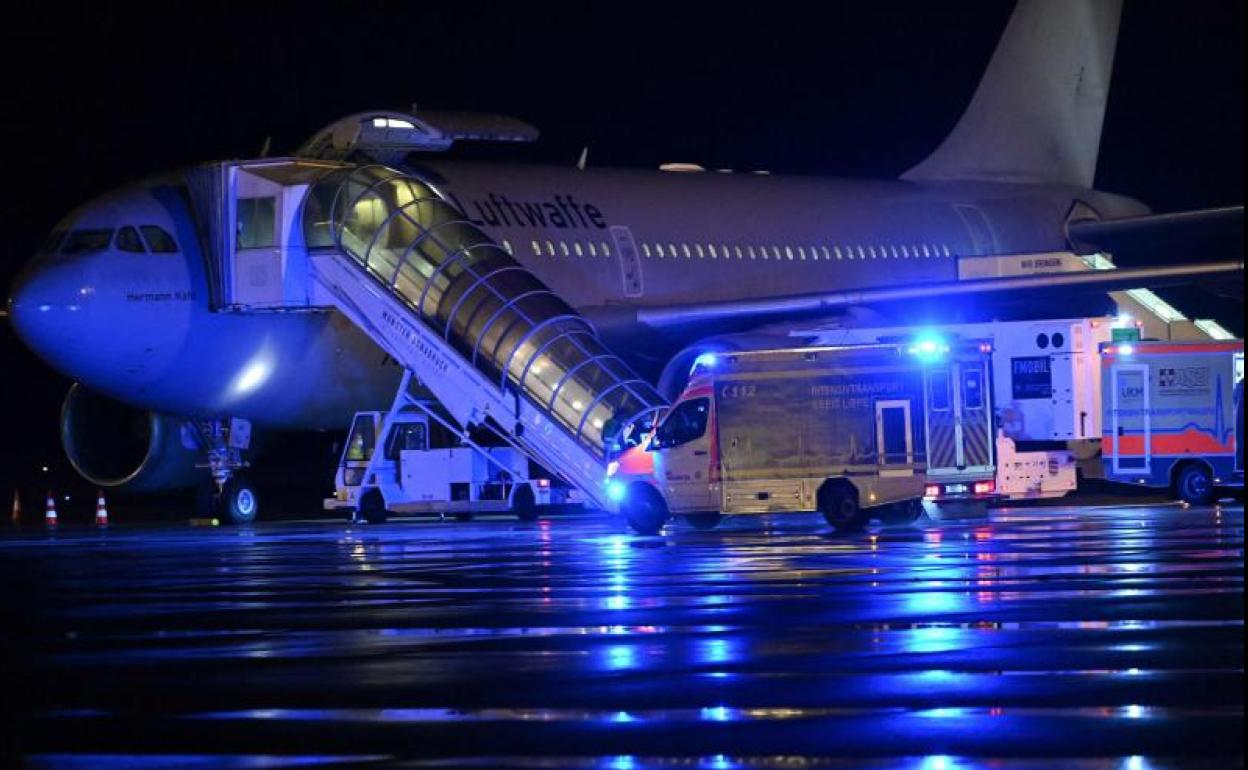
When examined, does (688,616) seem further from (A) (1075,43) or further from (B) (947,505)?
(A) (1075,43)

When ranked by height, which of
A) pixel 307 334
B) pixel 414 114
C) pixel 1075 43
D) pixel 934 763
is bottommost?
pixel 934 763

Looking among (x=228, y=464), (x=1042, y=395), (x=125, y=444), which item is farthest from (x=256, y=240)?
(x=1042, y=395)

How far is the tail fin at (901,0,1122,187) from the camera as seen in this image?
136 ft

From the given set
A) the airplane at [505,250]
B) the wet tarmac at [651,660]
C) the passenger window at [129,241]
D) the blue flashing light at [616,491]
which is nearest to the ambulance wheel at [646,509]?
the blue flashing light at [616,491]

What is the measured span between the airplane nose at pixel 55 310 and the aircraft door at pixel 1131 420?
38.3 feet

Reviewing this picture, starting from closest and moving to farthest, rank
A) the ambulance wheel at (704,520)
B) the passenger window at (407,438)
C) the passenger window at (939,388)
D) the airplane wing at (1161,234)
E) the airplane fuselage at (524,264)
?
the passenger window at (939,388) → the ambulance wheel at (704,520) → the airplane fuselage at (524,264) → the passenger window at (407,438) → the airplane wing at (1161,234)

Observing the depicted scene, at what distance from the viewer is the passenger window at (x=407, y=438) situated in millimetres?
28734

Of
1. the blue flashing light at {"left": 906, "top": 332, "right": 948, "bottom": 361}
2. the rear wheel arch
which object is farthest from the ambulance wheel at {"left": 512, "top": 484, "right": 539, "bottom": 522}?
the rear wheel arch

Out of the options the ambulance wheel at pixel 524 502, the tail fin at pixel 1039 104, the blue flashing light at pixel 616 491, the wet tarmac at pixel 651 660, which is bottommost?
the wet tarmac at pixel 651 660

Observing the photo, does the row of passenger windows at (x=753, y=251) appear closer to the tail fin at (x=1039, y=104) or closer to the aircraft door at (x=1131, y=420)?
the tail fin at (x=1039, y=104)

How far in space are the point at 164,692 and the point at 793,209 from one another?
2594 centimetres

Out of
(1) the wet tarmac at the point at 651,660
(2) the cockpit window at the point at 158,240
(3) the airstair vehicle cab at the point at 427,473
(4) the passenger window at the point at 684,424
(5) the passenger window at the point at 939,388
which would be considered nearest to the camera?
(1) the wet tarmac at the point at 651,660

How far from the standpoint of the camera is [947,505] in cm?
2502

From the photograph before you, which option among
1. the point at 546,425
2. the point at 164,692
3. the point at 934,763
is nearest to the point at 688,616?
the point at 164,692
